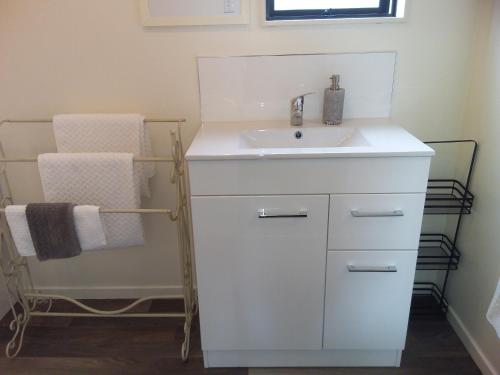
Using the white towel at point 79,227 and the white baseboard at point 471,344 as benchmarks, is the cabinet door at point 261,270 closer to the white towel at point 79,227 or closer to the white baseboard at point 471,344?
the white towel at point 79,227

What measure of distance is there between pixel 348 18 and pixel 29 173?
156 cm

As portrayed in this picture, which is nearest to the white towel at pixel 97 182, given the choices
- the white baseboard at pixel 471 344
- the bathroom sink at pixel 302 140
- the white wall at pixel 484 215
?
the bathroom sink at pixel 302 140

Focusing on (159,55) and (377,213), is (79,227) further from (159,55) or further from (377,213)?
(377,213)

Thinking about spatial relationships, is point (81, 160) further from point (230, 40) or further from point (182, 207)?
point (230, 40)

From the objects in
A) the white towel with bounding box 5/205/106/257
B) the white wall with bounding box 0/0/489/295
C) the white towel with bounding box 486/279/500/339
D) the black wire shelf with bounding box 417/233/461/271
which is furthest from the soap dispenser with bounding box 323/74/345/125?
the white towel with bounding box 5/205/106/257

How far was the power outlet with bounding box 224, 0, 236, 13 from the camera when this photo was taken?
5.34 ft

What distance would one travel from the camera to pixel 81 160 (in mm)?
1540

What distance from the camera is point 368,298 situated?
5.02 feet

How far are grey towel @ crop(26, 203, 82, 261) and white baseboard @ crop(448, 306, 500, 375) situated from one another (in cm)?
163

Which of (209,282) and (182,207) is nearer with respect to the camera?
(209,282)

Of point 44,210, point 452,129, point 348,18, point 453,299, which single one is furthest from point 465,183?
point 44,210

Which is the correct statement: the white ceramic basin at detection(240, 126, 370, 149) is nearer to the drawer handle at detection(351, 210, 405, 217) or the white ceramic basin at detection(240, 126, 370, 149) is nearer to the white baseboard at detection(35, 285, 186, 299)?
the drawer handle at detection(351, 210, 405, 217)

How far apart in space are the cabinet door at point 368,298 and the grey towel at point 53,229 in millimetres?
958

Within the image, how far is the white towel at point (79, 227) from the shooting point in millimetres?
1529
